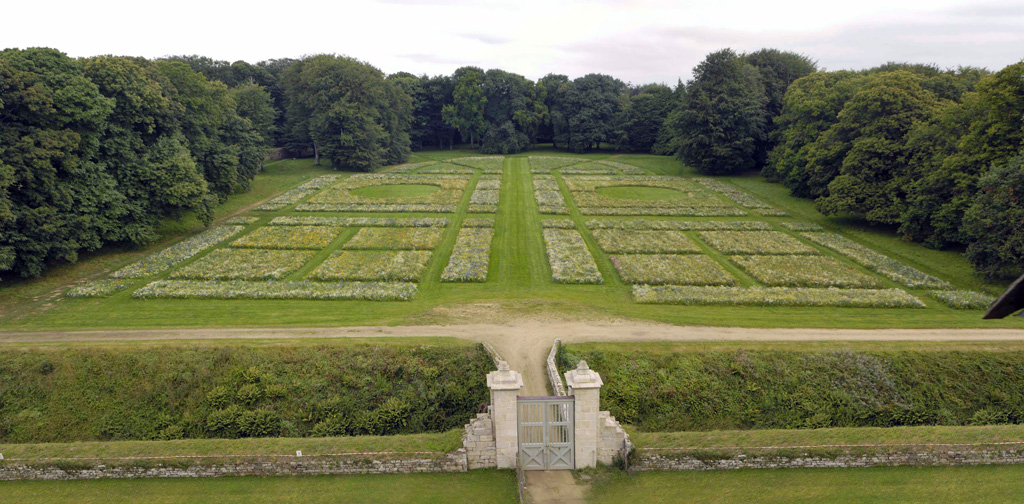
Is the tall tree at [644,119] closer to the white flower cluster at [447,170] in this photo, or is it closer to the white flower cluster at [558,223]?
the white flower cluster at [447,170]

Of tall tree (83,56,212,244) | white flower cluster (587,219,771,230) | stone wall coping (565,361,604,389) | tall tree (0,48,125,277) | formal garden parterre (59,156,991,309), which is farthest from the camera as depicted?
white flower cluster (587,219,771,230)

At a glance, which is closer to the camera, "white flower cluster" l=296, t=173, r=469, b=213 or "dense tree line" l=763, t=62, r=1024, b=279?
"dense tree line" l=763, t=62, r=1024, b=279

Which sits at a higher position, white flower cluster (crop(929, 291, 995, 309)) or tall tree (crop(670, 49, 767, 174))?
tall tree (crop(670, 49, 767, 174))

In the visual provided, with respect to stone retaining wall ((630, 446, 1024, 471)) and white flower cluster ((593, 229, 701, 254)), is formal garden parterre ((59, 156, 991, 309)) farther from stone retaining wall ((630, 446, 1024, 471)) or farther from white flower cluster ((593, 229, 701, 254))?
stone retaining wall ((630, 446, 1024, 471))

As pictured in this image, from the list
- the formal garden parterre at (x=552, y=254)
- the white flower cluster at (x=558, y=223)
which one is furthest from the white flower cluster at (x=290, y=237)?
the white flower cluster at (x=558, y=223)

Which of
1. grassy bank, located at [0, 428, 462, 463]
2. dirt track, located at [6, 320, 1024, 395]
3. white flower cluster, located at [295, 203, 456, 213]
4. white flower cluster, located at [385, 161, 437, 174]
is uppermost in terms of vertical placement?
white flower cluster, located at [385, 161, 437, 174]

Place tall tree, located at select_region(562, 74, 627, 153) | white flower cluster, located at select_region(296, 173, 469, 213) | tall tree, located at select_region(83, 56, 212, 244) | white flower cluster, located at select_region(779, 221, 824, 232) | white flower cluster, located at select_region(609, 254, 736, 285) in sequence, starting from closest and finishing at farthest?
1. white flower cluster, located at select_region(609, 254, 736, 285)
2. tall tree, located at select_region(83, 56, 212, 244)
3. white flower cluster, located at select_region(779, 221, 824, 232)
4. white flower cluster, located at select_region(296, 173, 469, 213)
5. tall tree, located at select_region(562, 74, 627, 153)

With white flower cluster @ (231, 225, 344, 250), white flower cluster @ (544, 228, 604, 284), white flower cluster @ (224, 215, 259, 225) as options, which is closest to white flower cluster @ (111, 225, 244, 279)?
white flower cluster @ (224, 215, 259, 225)

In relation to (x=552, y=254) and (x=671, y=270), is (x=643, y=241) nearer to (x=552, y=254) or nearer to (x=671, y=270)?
(x=671, y=270)
